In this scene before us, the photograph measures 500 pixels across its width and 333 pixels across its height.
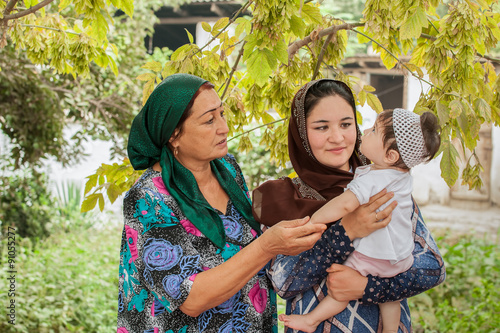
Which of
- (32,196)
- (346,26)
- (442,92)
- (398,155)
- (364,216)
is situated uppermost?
(346,26)

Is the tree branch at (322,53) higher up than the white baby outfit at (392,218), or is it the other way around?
the tree branch at (322,53)

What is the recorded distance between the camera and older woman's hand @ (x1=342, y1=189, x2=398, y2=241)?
159 cm

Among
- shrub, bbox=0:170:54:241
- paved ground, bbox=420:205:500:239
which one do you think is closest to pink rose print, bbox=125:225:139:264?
shrub, bbox=0:170:54:241

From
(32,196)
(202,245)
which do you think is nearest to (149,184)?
(202,245)

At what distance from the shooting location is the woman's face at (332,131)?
1767 millimetres

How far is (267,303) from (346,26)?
1.39 m

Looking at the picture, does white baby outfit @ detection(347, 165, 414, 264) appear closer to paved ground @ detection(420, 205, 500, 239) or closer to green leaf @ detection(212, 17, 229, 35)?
green leaf @ detection(212, 17, 229, 35)

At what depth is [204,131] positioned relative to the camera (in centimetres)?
179

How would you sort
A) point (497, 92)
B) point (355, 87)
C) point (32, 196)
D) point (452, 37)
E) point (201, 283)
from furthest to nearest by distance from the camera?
point (32, 196)
point (355, 87)
point (497, 92)
point (452, 37)
point (201, 283)

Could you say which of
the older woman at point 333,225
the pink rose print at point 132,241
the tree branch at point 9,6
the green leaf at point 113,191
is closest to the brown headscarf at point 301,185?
the older woman at point 333,225

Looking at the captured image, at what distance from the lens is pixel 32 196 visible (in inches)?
289

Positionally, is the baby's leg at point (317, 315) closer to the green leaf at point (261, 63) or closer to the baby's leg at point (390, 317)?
the baby's leg at point (390, 317)

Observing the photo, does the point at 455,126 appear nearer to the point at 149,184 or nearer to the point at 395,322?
the point at 395,322

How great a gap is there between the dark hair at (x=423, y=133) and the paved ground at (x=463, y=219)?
7.17 m
